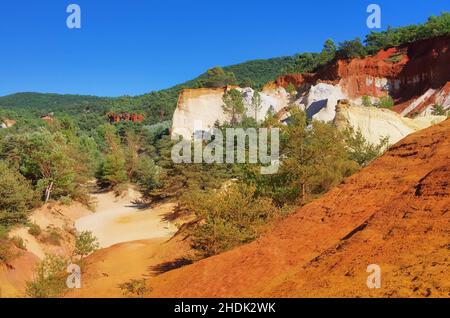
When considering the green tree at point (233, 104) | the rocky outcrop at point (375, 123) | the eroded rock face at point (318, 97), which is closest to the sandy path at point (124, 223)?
the rocky outcrop at point (375, 123)

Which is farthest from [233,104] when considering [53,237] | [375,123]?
[53,237]

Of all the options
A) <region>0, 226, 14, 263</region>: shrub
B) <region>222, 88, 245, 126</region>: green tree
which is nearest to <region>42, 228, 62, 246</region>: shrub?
<region>0, 226, 14, 263</region>: shrub

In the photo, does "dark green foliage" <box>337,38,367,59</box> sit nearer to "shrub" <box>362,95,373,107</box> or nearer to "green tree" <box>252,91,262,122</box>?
"shrub" <box>362,95,373,107</box>

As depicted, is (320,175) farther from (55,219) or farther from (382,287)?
(55,219)

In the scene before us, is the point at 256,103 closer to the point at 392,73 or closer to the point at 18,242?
the point at 392,73

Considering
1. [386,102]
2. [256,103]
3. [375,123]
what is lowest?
[375,123]

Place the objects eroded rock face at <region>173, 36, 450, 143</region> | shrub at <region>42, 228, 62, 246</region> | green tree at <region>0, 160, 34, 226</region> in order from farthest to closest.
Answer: eroded rock face at <region>173, 36, 450, 143</region>, shrub at <region>42, 228, 62, 246</region>, green tree at <region>0, 160, 34, 226</region>
